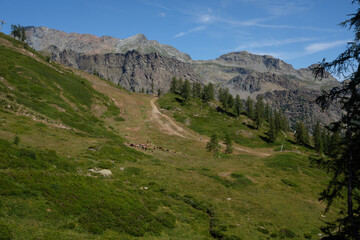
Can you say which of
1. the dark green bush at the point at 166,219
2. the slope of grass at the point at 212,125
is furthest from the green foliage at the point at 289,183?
the slope of grass at the point at 212,125

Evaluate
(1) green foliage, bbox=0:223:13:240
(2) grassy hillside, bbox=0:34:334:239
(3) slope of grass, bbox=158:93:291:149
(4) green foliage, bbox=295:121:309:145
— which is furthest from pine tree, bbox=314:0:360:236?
(4) green foliage, bbox=295:121:309:145

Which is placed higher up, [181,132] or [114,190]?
[114,190]

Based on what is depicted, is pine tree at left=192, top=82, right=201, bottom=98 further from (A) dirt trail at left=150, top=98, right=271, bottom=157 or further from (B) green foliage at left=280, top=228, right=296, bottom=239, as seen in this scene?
(B) green foliage at left=280, top=228, right=296, bottom=239

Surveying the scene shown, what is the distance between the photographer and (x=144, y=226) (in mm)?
15750

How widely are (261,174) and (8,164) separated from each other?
3767cm

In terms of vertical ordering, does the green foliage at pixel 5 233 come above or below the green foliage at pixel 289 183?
A: above

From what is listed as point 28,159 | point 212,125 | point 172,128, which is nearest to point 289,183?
point 28,159

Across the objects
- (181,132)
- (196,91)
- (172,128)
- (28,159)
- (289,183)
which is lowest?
(181,132)

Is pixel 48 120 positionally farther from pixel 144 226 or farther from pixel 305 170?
pixel 305 170

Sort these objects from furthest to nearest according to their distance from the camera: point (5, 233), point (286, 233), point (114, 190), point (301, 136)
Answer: point (301, 136) → point (286, 233) → point (114, 190) → point (5, 233)

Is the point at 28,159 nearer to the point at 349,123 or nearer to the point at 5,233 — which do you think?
the point at 5,233

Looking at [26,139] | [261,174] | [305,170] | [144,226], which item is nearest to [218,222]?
[144,226]

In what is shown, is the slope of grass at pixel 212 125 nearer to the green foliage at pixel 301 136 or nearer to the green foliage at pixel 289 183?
the green foliage at pixel 301 136

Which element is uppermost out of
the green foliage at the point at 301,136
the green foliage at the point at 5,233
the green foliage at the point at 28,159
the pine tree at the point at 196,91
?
the pine tree at the point at 196,91
